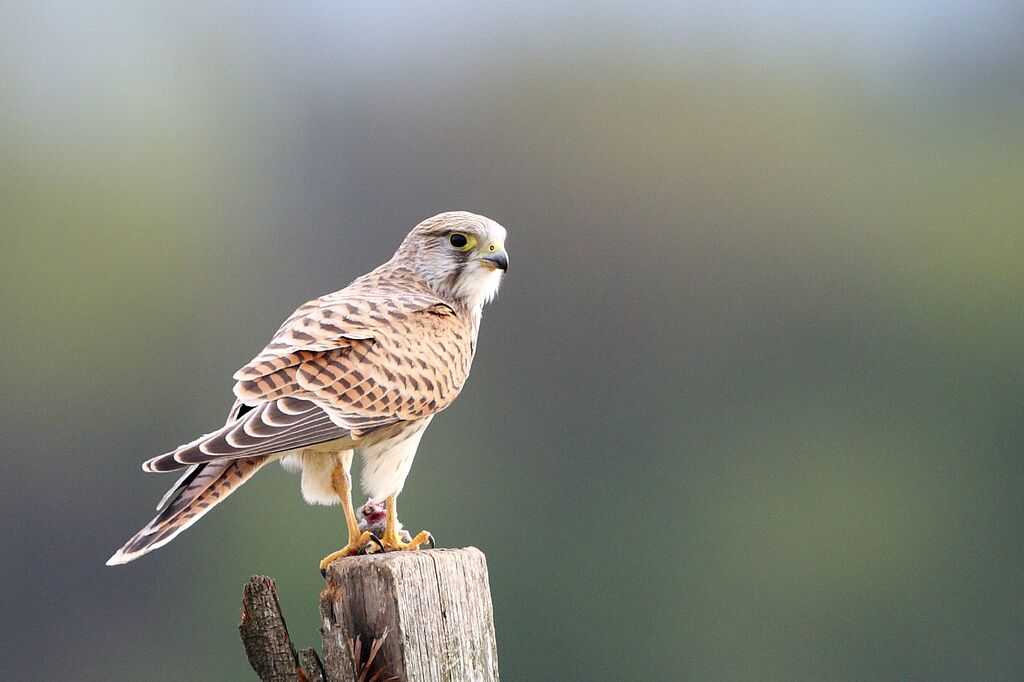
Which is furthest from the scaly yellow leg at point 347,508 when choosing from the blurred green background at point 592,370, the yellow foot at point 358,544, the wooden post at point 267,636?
the blurred green background at point 592,370

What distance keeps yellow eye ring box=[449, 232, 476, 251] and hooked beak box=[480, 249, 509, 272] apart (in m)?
0.06

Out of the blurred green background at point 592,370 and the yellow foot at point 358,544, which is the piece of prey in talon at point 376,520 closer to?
the yellow foot at point 358,544

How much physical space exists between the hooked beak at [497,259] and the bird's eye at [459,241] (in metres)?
0.07

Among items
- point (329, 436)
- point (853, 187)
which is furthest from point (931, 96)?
point (329, 436)

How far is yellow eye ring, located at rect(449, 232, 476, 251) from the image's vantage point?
473cm

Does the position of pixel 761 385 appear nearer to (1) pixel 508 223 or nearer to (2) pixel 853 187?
(1) pixel 508 223

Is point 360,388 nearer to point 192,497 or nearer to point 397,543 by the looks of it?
point 397,543

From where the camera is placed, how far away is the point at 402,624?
3447mm

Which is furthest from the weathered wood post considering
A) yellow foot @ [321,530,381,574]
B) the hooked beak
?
the hooked beak

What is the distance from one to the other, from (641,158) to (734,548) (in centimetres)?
1349

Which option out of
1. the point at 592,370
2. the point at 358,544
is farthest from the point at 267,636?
the point at 592,370

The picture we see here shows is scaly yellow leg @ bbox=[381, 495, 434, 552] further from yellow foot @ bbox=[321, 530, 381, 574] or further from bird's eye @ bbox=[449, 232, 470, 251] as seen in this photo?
bird's eye @ bbox=[449, 232, 470, 251]

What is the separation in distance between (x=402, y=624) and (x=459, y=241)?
5.09ft

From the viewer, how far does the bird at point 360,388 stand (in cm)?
374
